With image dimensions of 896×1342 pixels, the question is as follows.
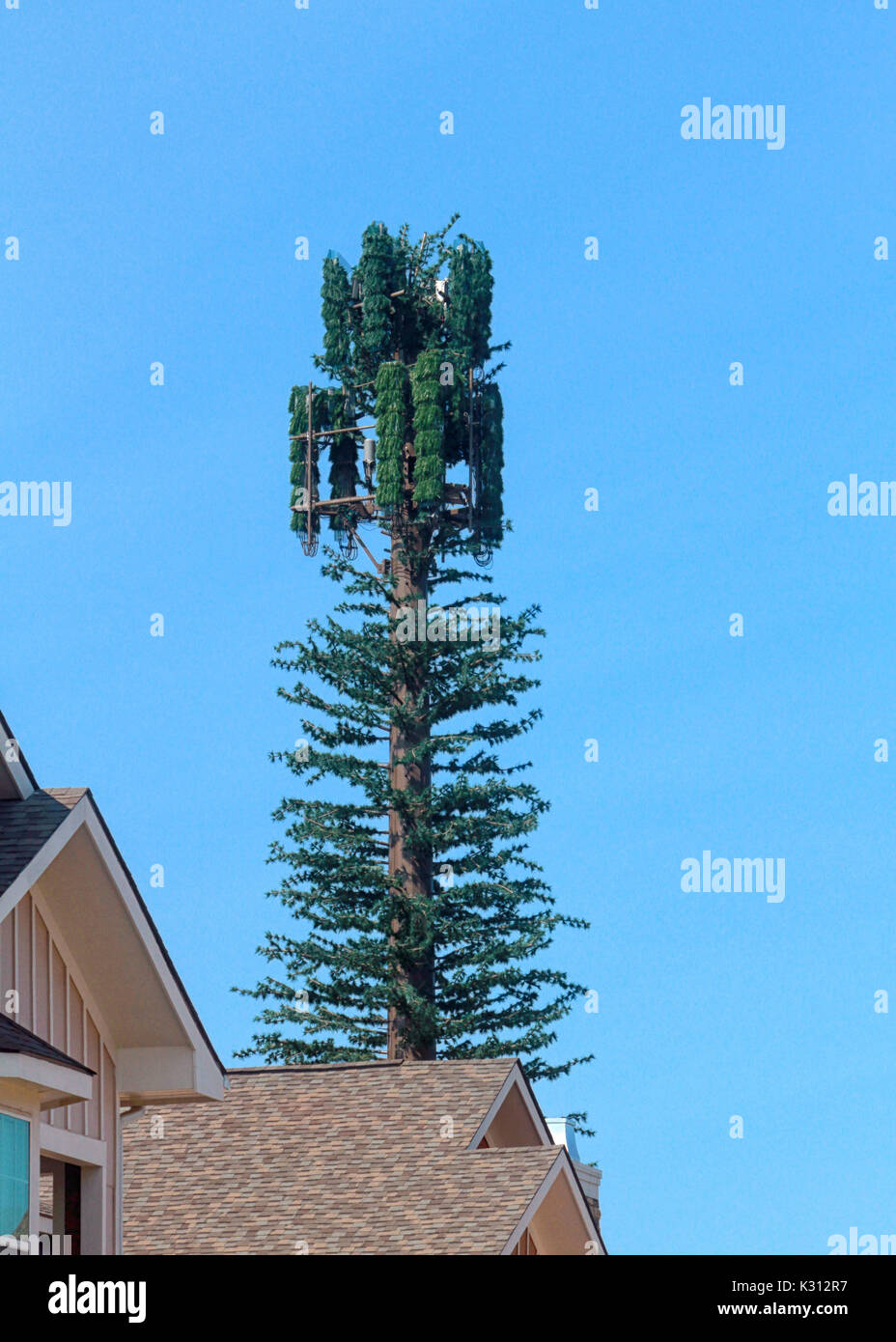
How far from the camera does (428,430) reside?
162ft

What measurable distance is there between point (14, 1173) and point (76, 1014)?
2704mm

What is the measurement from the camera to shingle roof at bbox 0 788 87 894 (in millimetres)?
13258

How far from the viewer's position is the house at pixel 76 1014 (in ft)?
41.6

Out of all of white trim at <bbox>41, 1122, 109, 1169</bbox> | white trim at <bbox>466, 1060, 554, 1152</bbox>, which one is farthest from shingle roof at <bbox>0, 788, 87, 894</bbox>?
white trim at <bbox>466, 1060, 554, 1152</bbox>

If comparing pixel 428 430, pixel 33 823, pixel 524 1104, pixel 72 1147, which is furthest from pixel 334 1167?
pixel 428 430

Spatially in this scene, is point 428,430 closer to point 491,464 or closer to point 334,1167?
point 491,464

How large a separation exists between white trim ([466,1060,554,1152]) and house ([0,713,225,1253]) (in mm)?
5262

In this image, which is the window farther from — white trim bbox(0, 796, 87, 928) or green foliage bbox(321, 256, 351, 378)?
green foliage bbox(321, 256, 351, 378)

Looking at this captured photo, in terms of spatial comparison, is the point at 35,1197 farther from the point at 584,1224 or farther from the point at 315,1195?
the point at 584,1224

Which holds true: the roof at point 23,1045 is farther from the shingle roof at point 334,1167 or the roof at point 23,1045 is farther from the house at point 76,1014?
the shingle roof at point 334,1167

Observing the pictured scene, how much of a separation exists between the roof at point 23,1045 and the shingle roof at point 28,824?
3.10 ft

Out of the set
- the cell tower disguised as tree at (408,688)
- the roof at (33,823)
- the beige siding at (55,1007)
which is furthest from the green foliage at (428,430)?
the roof at (33,823)
